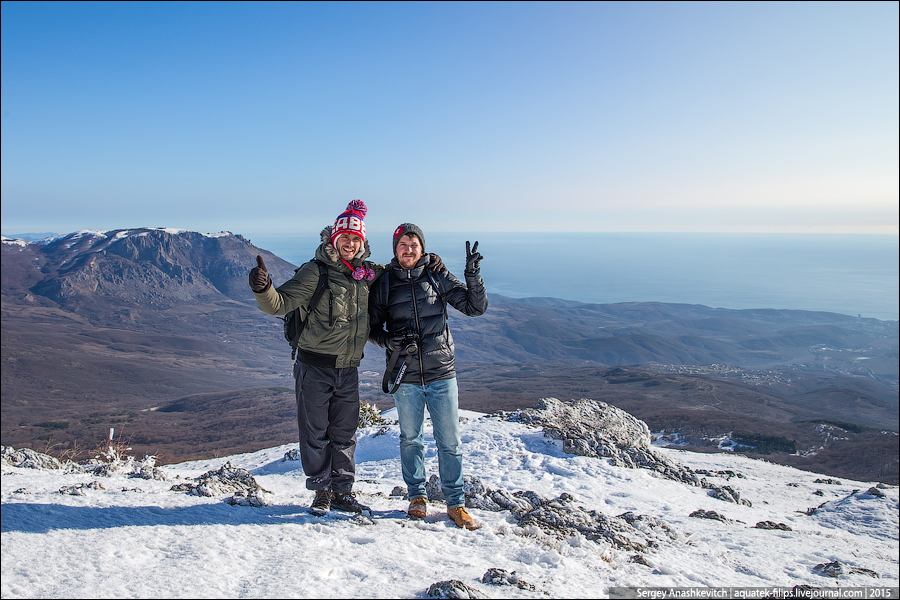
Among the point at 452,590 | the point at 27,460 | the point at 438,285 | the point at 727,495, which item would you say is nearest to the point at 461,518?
the point at 452,590

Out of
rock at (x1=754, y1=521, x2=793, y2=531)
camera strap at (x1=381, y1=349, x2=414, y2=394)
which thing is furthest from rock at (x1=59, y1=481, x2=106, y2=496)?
rock at (x1=754, y1=521, x2=793, y2=531)

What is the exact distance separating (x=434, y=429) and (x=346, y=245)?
6.53 feet

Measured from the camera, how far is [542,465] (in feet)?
28.8

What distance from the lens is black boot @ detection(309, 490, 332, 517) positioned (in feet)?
14.2

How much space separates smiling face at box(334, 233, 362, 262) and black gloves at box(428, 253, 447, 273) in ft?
2.49

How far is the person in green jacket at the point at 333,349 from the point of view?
4113 mm

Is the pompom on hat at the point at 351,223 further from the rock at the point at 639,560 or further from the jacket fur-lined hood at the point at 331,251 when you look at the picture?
the rock at the point at 639,560

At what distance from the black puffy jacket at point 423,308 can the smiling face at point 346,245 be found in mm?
402

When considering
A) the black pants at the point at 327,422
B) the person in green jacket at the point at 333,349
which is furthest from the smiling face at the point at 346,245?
the black pants at the point at 327,422

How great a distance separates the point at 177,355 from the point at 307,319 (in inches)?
6541

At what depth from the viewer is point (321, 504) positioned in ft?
14.4

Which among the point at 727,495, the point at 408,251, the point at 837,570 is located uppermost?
the point at 408,251

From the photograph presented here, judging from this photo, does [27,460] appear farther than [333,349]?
Yes

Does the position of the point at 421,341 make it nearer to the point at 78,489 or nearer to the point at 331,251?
the point at 331,251
